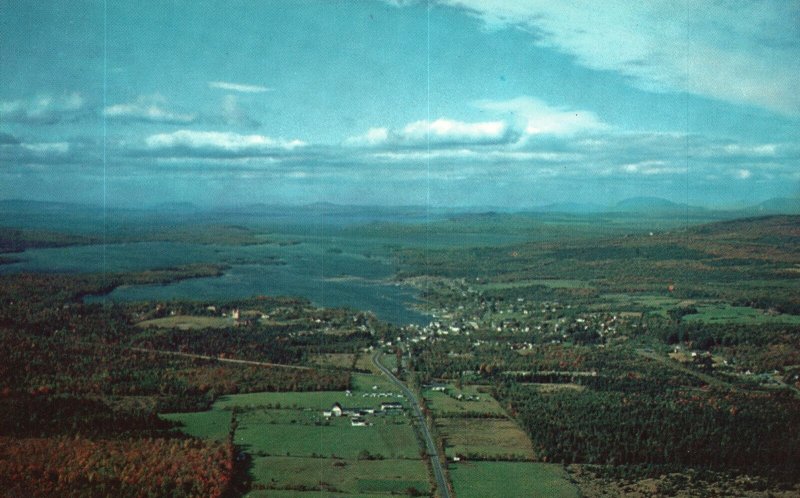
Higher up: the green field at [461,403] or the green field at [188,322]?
the green field at [188,322]

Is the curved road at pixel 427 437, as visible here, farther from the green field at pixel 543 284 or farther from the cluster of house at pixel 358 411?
the green field at pixel 543 284

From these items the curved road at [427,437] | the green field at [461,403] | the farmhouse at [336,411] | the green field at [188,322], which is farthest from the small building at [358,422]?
the green field at [188,322]

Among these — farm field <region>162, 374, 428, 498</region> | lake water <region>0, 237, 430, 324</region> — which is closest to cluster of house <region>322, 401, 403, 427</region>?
farm field <region>162, 374, 428, 498</region>

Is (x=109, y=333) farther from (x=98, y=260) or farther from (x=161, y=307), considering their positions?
(x=98, y=260)

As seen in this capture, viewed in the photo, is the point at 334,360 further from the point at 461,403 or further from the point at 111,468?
the point at 111,468

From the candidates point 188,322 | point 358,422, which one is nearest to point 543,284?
point 188,322

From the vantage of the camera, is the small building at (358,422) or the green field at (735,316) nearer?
the small building at (358,422)

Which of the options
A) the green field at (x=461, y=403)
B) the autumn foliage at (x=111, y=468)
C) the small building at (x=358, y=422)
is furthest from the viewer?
the green field at (x=461, y=403)
